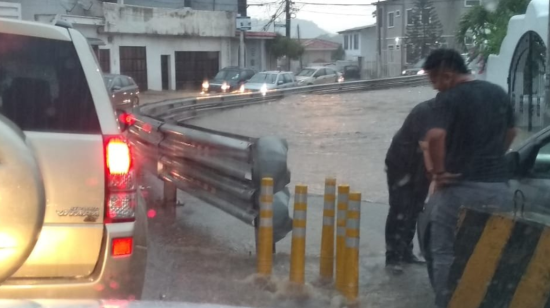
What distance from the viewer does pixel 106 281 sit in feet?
15.0

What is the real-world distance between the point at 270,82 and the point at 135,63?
37.7 ft

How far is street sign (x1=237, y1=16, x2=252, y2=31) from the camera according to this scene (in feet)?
165

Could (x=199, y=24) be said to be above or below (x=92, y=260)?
above

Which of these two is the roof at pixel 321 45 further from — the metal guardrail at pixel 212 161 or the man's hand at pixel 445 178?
the man's hand at pixel 445 178

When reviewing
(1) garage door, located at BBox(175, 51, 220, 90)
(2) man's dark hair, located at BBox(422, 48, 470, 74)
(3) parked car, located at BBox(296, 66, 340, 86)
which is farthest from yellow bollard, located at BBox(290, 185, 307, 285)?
(1) garage door, located at BBox(175, 51, 220, 90)

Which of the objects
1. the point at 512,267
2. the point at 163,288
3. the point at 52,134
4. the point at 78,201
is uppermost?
the point at 52,134

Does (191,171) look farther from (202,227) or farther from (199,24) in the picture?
(199,24)

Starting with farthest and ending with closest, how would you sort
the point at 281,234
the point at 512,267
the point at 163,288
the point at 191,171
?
the point at 191,171, the point at 281,234, the point at 163,288, the point at 512,267

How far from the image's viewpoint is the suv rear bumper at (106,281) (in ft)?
14.4

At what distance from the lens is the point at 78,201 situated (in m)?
4.50

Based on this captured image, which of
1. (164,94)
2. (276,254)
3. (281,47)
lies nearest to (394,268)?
(276,254)

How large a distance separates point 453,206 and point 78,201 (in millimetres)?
2501

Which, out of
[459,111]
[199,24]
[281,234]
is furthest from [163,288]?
[199,24]

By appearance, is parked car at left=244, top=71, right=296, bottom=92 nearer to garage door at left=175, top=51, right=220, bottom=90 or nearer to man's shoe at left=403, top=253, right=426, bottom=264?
garage door at left=175, top=51, right=220, bottom=90
